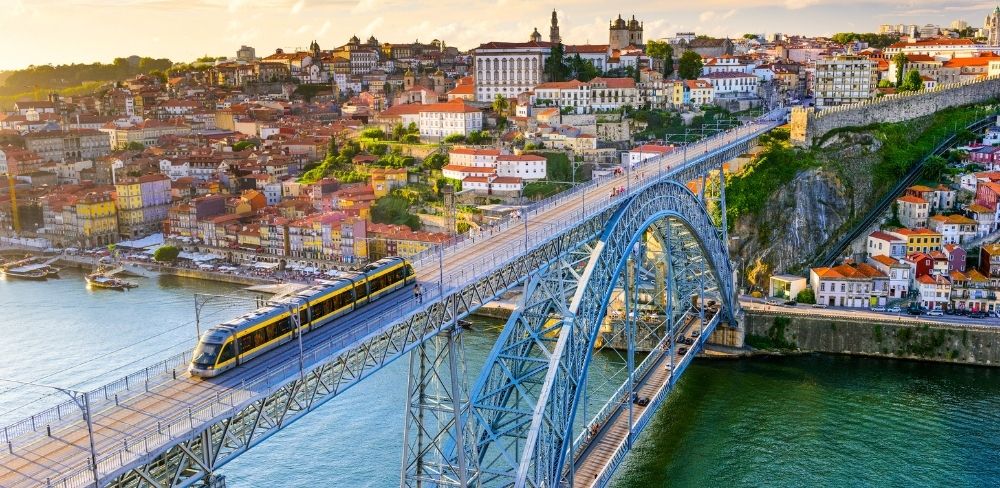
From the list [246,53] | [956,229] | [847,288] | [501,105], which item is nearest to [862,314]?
[847,288]

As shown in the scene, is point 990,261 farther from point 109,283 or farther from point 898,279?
point 109,283

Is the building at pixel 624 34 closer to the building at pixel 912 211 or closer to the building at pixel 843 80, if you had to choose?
the building at pixel 843 80

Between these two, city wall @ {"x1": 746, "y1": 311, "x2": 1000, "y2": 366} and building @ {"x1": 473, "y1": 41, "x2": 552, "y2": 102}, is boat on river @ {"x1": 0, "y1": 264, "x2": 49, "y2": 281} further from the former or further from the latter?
city wall @ {"x1": 746, "y1": 311, "x2": 1000, "y2": 366}

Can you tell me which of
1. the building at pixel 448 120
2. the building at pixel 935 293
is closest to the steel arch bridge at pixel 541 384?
the building at pixel 935 293

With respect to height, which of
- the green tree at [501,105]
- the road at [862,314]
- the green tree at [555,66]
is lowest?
the road at [862,314]

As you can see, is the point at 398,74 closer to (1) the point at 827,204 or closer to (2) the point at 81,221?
(2) the point at 81,221

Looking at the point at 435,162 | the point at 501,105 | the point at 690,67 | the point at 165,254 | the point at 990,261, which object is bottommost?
the point at 165,254
